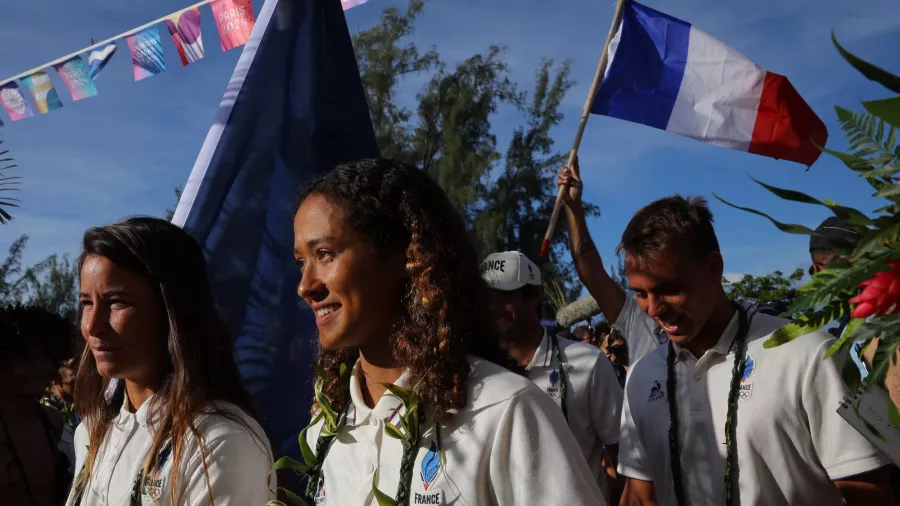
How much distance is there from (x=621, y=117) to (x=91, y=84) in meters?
5.37

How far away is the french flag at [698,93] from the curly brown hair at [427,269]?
3.25m

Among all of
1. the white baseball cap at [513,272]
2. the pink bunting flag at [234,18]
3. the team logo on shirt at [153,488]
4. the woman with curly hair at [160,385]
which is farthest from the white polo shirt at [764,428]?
the pink bunting flag at [234,18]

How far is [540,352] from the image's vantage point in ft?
14.2

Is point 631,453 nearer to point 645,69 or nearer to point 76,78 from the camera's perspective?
point 645,69

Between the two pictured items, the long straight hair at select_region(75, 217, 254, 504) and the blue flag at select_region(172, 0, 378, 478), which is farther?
the blue flag at select_region(172, 0, 378, 478)

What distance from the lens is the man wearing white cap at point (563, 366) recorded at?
4043 millimetres

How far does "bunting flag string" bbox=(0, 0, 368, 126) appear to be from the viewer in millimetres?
6969

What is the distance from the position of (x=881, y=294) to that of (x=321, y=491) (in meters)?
1.48

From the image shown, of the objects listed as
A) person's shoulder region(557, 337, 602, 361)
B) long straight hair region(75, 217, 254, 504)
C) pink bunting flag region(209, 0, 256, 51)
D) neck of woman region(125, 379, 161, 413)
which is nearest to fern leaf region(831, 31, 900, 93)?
long straight hair region(75, 217, 254, 504)

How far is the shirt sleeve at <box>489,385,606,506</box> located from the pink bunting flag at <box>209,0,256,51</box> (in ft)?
19.1

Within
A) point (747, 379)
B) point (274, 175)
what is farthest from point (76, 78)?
point (747, 379)

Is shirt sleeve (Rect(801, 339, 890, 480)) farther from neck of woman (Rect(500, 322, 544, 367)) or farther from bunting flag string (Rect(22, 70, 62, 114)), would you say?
bunting flag string (Rect(22, 70, 62, 114))

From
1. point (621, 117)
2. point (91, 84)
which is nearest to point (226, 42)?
point (91, 84)

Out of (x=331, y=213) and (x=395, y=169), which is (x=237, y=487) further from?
(x=395, y=169)
